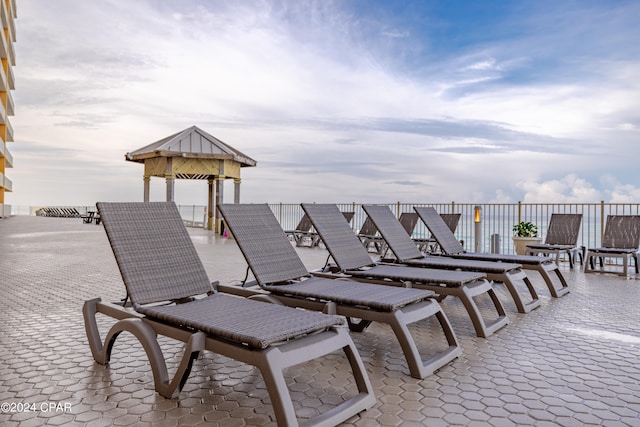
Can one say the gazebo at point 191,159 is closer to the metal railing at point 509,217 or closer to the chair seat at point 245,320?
the metal railing at point 509,217

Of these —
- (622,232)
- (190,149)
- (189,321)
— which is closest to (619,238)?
(622,232)

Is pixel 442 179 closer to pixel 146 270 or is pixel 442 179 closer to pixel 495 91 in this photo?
pixel 495 91

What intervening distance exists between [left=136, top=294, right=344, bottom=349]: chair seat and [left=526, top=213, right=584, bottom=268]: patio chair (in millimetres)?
7180

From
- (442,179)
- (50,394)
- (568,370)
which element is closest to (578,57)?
(442,179)

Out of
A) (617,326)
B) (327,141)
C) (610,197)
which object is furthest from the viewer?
(327,141)

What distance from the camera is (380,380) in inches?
107

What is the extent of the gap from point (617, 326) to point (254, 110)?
16.2 m

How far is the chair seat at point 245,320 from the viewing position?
210 centimetres

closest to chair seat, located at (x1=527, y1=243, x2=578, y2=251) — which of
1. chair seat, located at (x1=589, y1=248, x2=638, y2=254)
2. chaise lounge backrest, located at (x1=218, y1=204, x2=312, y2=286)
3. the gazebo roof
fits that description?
chair seat, located at (x1=589, y1=248, x2=638, y2=254)

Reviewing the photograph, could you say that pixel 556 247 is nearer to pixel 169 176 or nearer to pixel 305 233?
pixel 305 233

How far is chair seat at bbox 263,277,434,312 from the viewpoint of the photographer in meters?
2.87

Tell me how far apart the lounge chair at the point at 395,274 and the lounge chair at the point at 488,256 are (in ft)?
5.16

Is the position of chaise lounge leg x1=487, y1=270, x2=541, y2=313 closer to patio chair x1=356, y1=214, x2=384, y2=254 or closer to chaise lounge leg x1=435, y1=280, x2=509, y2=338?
chaise lounge leg x1=435, y1=280, x2=509, y2=338

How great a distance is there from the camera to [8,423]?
6.97 feet
